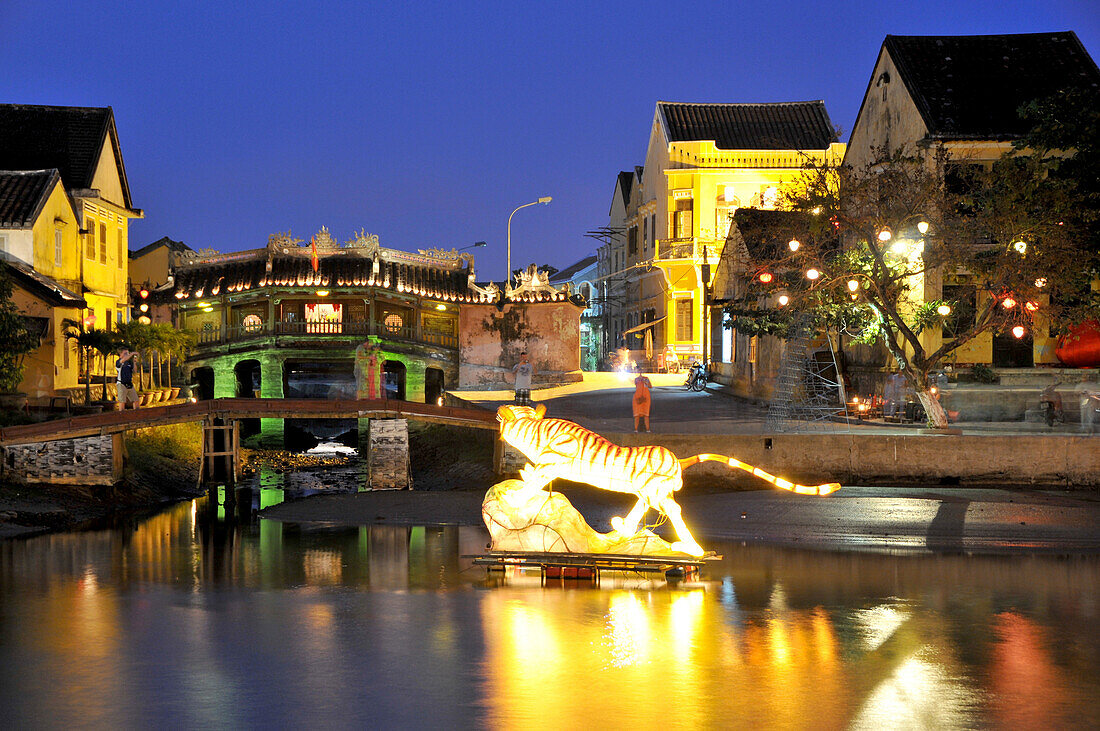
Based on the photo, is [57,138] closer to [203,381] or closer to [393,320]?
[393,320]

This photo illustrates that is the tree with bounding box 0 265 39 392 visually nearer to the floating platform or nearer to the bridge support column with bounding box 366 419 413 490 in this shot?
the bridge support column with bounding box 366 419 413 490

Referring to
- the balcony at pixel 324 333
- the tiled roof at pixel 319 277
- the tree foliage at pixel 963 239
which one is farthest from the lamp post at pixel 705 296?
the tree foliage at pixel 963 239

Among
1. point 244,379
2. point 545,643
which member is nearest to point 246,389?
point 244,379

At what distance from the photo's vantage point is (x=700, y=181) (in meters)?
56.1

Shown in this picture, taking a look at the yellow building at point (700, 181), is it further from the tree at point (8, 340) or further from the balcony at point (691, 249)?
the tree at point (8, 340)

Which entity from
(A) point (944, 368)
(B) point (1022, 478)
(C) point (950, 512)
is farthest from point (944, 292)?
(C) point (950, 512)

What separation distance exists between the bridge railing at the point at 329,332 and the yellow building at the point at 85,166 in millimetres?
6000

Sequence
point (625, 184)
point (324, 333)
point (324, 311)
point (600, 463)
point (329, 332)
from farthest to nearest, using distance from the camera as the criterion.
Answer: point (625, 184), point (324, 311), point (329, 332), point (324, 333), point (600, 463)

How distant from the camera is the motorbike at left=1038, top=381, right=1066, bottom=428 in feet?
95.3

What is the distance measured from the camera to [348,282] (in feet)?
159

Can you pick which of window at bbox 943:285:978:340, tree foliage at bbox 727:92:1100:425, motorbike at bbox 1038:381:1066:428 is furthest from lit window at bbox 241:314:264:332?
motorbike at bbox 1038:381:1066:428

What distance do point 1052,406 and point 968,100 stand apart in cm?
1223

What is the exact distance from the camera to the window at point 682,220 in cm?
5672

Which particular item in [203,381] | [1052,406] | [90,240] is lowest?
[1052,406]
